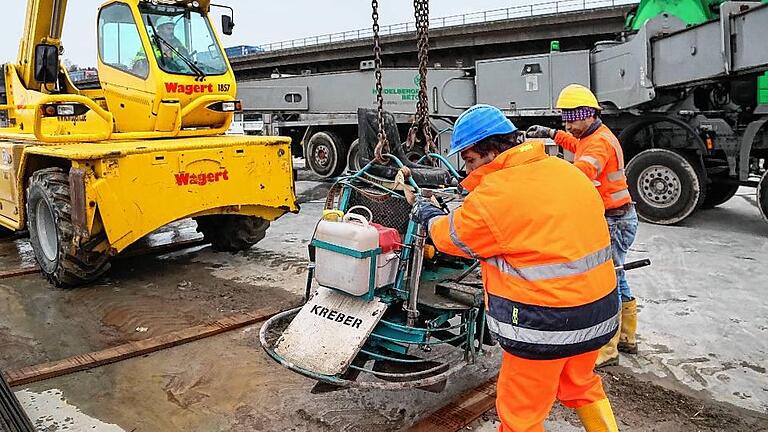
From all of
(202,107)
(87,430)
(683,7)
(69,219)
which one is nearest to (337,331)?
(87,430)

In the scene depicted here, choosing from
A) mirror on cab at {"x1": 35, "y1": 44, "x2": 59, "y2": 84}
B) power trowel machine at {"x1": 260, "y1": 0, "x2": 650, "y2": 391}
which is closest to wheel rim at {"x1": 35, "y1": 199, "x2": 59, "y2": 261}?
mirror on cab at {"x1": 35, "y1": 44, "x2": 59, "y2": 84}

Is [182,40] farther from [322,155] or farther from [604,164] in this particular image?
[322,155]

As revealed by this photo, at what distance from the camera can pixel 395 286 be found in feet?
11.5

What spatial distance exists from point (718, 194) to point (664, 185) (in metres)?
1.59

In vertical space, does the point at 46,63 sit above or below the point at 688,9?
below

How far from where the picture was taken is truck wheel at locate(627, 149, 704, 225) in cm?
750

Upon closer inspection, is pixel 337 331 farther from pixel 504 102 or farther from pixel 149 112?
pixel 504 102

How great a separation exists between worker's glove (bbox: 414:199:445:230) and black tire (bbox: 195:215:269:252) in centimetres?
408

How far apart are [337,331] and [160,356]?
4.76ft

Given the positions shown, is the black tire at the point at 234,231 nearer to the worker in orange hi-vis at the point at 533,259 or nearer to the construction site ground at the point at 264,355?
the construction site ground at the point at 264,355

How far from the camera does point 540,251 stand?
2346mm

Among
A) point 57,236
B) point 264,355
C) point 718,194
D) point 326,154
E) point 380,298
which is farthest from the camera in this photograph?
point 326,154

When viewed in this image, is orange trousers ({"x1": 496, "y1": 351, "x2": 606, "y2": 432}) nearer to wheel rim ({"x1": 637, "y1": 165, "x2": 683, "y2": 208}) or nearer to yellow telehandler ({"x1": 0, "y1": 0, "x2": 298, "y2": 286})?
yellow telehandler ({"x1": 0, "y1": 0, "x2": 298, "y2": 286})

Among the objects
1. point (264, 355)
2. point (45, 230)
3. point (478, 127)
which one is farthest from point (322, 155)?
point (478, 127)
